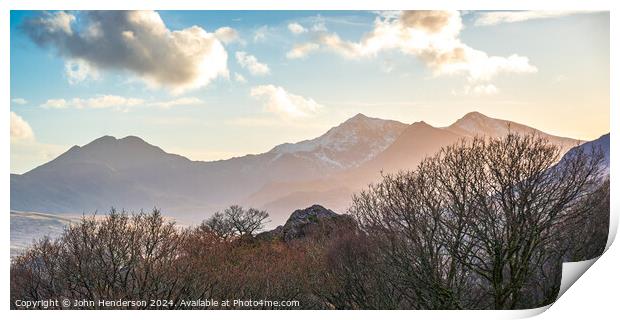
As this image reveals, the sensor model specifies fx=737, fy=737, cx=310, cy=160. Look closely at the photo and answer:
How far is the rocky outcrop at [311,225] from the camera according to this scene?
22.5 metres

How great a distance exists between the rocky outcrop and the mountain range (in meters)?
1.40

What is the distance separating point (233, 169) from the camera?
19562 millimetres

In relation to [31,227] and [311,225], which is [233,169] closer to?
[31,227]

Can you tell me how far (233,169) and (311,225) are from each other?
24.8ft

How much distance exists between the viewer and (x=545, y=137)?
17266mm

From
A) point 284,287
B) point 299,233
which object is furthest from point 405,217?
point 299,233

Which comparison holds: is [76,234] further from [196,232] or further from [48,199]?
[196,232]

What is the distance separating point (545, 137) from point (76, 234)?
37.9 ft

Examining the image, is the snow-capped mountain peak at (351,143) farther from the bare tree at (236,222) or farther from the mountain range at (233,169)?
the bare tree at (236,222)

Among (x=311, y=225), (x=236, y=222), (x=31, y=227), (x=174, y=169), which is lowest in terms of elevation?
(x=31, y=227)

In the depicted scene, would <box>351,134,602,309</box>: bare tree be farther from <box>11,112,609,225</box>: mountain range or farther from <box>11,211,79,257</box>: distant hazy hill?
<box>11,211,79,257</box>: distant hazy hill

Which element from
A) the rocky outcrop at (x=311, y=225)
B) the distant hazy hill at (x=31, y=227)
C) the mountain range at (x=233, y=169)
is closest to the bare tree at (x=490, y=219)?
the mountain range at (x=233, y=169)

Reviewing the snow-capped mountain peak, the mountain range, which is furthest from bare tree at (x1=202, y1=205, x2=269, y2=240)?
the snow-capped mountain peak

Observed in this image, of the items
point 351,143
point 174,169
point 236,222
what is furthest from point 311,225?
point 174,169
